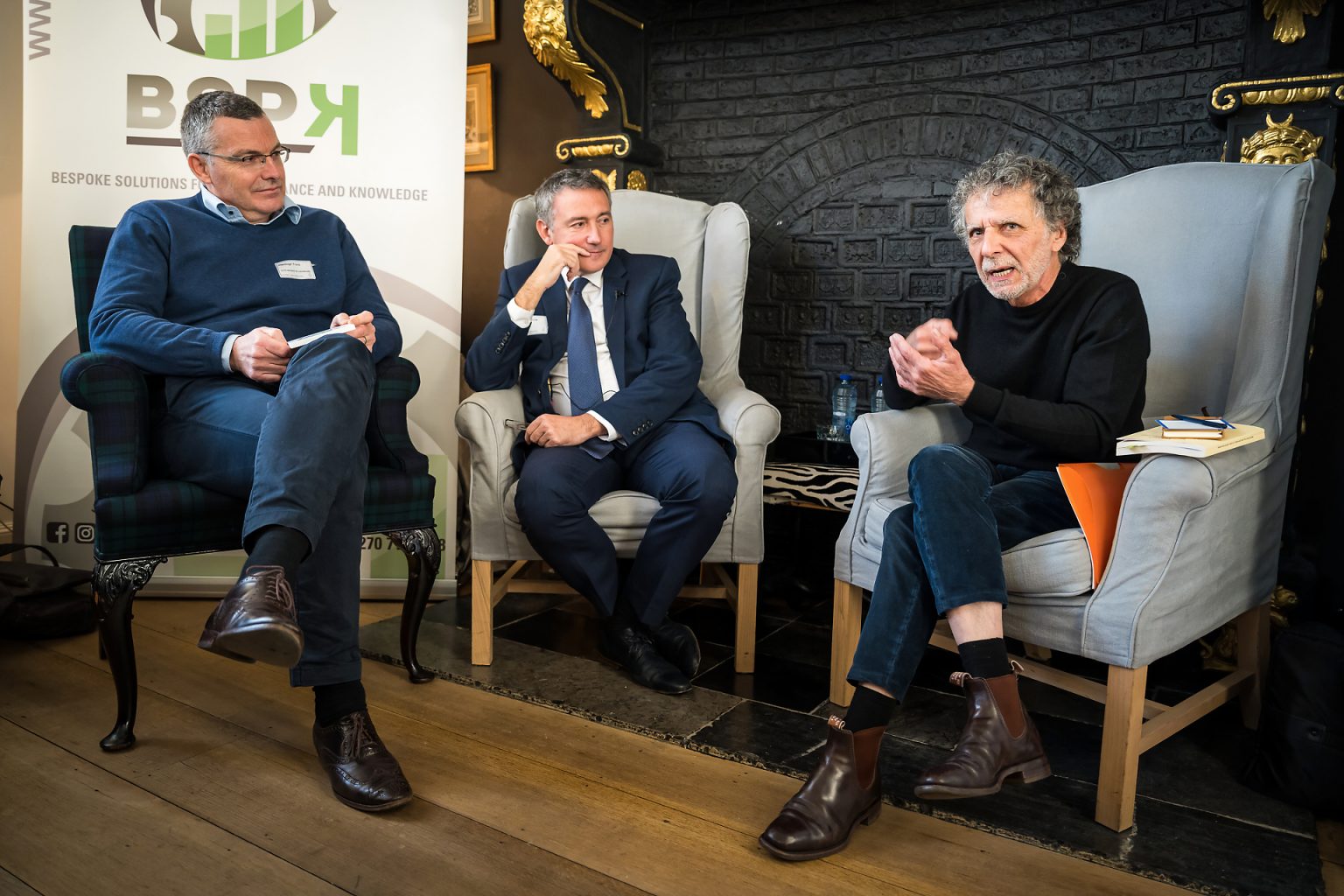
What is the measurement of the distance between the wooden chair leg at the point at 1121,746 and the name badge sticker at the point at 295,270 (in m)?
1.77

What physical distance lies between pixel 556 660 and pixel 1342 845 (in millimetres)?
1533

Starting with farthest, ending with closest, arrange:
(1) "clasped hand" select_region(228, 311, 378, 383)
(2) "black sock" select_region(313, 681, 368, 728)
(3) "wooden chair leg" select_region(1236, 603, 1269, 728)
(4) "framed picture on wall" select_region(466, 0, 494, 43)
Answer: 1. (4) "framed picture on wall" select_region(466, 0, 494, 43)
2. (3) "wooden chair leg" select_region(1236, 603, 1269, 728)
3. (1) "clasped hand" select_region(228, 311, 378, 383)
4. (2) "black sock" select_region(313, 681, 368, 728)

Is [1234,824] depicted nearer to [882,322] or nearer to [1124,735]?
[1124,735]

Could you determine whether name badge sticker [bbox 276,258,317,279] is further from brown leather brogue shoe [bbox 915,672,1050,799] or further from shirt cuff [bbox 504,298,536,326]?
brown leather brogue shoe [bbox 915,672,1050,799]

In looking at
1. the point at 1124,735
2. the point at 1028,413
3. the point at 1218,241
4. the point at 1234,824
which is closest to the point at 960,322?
the point at 1028,413

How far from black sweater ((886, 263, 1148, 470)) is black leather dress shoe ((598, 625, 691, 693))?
795mm

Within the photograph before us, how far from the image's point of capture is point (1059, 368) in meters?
1.79

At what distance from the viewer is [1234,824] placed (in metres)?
1.58

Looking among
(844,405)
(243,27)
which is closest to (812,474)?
(844,405)

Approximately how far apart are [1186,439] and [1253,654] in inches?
27.7

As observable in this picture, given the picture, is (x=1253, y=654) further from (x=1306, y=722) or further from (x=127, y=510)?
(x=127, y=510)

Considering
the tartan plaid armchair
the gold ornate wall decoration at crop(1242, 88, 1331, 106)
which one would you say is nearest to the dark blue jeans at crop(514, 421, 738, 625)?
the tartan plaid armchair

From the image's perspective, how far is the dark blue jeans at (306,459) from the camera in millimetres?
1518

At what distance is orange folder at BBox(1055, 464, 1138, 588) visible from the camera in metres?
1.58
